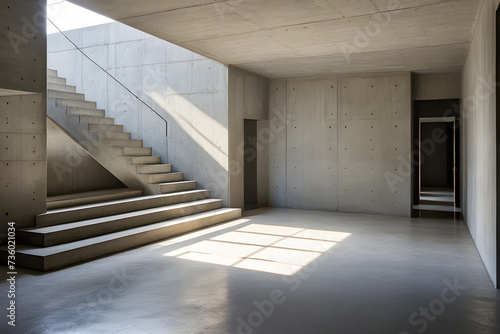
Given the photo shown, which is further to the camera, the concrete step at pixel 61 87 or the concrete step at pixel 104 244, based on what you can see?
the concrete step at pixel 61 87

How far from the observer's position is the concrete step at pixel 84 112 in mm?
8416

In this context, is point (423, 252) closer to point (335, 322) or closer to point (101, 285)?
point (335, 322)

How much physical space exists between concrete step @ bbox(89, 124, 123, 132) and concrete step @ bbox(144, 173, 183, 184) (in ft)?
4.52

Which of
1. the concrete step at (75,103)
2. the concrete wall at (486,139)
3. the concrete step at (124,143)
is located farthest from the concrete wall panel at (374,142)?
the concrete step at (75,103)

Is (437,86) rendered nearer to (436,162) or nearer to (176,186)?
(176,186)

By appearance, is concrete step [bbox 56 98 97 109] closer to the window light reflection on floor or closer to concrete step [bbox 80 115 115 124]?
concrete step [bbox 80 115 115 124]

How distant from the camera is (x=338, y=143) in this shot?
10.1m

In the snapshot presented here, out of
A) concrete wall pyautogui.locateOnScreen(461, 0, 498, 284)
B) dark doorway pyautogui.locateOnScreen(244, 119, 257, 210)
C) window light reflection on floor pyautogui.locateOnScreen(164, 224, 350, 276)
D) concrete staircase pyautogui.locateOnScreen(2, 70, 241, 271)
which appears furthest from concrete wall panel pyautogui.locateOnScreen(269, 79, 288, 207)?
concrete wall pyautogui.locateOnScreen(461, 0, 498, 284)

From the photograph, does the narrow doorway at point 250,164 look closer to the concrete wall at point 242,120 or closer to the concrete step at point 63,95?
the concrete wall at point 242,120

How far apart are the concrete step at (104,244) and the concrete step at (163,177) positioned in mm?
1188

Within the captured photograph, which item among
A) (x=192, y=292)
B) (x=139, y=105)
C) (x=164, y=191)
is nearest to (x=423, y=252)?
(x=192, y=292)

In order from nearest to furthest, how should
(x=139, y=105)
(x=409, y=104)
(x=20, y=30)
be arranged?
1. (x=20, y=30)
2. (x=409, y=104)
3. (x=139, y=105)

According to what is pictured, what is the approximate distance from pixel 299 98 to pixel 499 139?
6.50 m

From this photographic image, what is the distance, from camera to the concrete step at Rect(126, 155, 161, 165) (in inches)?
346
